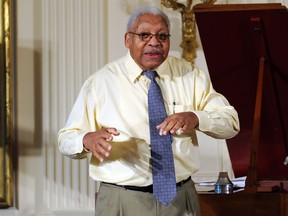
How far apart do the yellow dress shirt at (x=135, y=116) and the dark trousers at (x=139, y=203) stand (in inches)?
1.8

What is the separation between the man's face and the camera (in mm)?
2967

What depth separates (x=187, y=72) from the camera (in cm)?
310

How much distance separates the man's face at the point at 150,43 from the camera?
2.97 metres

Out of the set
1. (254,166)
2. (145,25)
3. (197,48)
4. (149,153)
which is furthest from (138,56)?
(197,48)

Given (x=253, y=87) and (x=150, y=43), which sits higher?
(x=150, y=43)

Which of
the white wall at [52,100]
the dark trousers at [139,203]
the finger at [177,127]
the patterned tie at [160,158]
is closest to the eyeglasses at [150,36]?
the patterned tie at [160,158]

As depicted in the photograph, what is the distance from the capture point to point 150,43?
2.97m

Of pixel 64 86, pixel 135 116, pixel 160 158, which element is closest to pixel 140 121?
pixel 135 116

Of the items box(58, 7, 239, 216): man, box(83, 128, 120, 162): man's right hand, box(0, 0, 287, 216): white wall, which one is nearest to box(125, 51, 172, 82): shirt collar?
box(58, 7, 239, 216): man

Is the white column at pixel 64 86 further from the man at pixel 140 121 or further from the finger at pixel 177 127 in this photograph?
the finger at pixel 177 127

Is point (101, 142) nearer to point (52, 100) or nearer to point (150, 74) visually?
point (150, 74)

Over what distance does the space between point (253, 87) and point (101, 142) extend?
153 cm

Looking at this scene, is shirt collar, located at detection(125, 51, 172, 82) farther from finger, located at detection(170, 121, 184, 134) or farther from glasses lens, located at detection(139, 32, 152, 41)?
finger, located at detection(170, 121, 184, 134)

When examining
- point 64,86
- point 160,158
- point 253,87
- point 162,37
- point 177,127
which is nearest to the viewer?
point 177,127
